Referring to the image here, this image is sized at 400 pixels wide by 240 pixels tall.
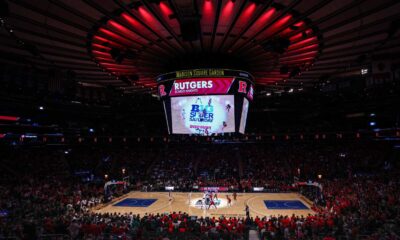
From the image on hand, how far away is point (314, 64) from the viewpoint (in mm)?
19000

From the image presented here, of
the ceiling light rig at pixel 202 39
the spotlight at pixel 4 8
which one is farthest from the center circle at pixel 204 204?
the spotlight at pixel 4 8

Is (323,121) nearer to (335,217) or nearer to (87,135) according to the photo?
(335,217)

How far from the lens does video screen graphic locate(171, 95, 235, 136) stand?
17797 mm

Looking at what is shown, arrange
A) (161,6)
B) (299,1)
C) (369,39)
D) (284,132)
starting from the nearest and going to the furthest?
(299,1)
(161,6)
(369,39)
(284,132)

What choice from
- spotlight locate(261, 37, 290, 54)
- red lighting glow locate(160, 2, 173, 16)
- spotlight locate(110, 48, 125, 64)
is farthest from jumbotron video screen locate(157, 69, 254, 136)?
red lighting glow locate(160, 2, 173, 16)

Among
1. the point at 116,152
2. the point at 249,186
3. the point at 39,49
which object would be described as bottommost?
the point at 249,186

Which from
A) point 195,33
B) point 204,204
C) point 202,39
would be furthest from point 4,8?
point 204,204

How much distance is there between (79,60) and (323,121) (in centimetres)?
4418

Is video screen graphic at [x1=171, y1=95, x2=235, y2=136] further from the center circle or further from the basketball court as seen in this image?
the center circle

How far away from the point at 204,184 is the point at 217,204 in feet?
27.1

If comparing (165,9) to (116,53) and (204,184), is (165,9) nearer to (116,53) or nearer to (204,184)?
(116,53)

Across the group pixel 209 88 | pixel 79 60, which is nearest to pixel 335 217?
pixel 209 88

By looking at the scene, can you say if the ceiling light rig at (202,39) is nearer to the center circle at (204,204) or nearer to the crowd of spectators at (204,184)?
the crowd of spectators at (204,184)

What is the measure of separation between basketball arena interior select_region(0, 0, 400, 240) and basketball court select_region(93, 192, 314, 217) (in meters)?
0.22
